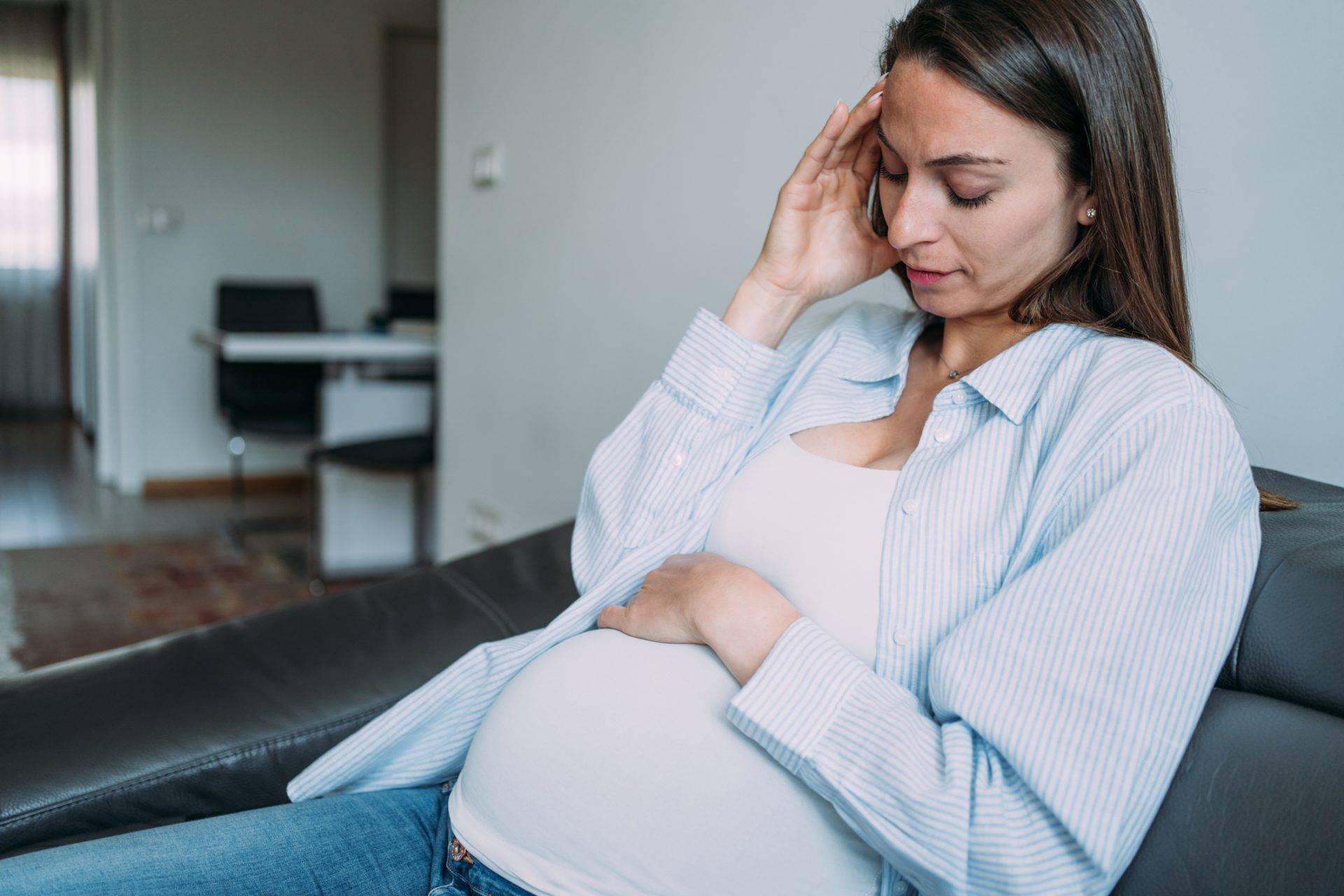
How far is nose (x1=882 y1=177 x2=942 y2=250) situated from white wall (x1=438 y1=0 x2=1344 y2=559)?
1.29 ft

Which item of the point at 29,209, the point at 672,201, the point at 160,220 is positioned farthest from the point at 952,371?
the point at 29,209

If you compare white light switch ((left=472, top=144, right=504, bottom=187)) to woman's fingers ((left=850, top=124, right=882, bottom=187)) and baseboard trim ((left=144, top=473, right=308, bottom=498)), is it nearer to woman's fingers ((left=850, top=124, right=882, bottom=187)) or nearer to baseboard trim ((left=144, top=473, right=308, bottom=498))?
woman's fingers ((left=850, top=124, right=882, bottom=187))

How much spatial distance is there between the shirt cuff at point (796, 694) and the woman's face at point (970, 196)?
351 millimetres

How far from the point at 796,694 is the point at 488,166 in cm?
203

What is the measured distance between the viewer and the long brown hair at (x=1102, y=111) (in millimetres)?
849

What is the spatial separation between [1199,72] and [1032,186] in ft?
1.29

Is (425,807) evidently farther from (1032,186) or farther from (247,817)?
(1032,186)

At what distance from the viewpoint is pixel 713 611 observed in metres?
0.89

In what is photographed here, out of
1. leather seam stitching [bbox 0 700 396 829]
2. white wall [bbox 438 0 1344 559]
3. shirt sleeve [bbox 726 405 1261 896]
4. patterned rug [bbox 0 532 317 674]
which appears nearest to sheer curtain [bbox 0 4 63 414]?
patterned rug [bbox 0 532 317 674]

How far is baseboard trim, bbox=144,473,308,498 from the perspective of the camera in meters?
4.89

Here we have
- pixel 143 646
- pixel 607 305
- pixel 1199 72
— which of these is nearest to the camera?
pixel 1199 72

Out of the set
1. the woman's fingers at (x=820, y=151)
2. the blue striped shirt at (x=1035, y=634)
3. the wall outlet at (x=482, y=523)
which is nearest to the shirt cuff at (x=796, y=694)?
the blue striped shirt at (x=1035, y=634)

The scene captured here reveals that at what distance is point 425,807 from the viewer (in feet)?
3.34

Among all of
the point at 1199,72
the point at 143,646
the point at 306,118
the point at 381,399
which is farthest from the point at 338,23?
the point at 1199,72
